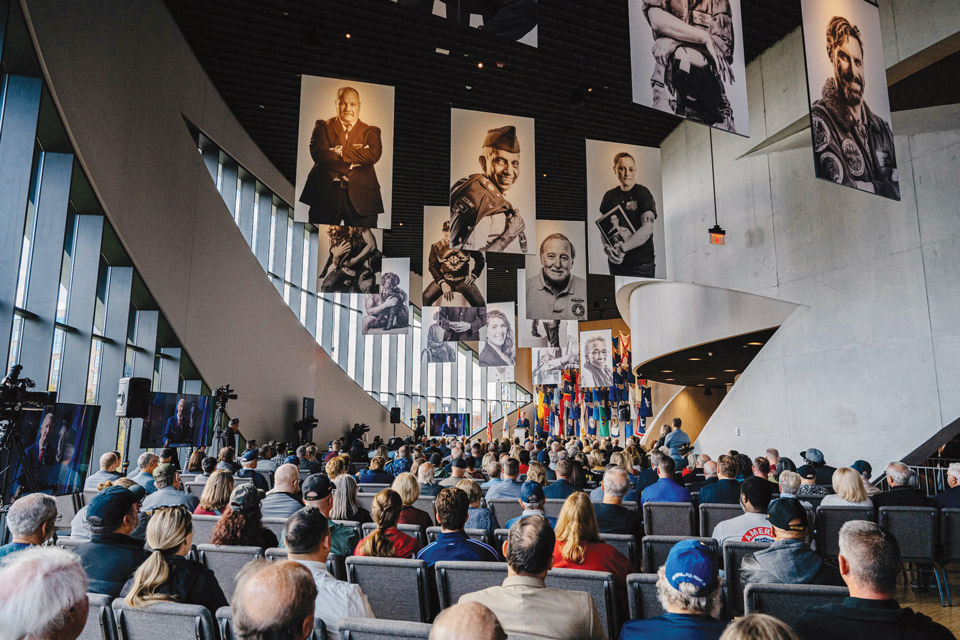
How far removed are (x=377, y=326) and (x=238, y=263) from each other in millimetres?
3948

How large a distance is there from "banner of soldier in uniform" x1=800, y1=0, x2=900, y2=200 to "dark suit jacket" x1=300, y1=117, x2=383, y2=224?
5833mm

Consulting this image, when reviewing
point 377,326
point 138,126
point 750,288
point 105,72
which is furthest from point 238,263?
point 750,288

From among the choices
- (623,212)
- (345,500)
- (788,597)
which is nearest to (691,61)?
(623,212)

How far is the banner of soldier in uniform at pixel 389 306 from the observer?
15.5 meters

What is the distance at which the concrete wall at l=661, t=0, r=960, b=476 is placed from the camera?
9.01m

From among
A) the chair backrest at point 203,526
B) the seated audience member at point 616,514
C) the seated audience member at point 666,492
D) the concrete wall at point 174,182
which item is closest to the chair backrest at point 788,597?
the seated audience member at point 616,514

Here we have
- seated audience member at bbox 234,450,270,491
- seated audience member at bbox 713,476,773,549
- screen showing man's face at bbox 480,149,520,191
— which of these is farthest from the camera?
screen showing man's face at bbox 480,149,520,191

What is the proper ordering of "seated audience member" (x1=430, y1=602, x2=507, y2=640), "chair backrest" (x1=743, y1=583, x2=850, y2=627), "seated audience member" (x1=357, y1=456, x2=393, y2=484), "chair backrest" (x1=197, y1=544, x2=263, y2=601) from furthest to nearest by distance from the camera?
1. "seated audience member" (x1=357, y1=456, x2=393, y2=484)
2. "chair backrest" (x1=197, y1=544, x2=263, y2=601)
3. "chair backrest" (x1=743, y1=583, x2=850, y2=627)
4. "seated audience member" (x1=430, y1=602, x2=507, y2=640)

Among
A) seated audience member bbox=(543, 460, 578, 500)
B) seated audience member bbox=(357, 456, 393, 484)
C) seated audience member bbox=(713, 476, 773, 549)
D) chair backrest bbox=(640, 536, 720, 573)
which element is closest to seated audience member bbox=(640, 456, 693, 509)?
seated audience member bbox=(543, 460, 578, 500)

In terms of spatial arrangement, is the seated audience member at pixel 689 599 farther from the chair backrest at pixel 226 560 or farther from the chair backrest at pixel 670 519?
the chair backrest at pixel 670 519

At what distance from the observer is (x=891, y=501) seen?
5.84 metres

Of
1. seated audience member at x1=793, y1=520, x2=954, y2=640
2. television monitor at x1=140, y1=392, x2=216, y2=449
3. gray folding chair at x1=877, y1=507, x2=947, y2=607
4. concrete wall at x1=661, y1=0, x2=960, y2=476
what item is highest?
concrete wall at x1=661, y1=0, x2=960, y2=476

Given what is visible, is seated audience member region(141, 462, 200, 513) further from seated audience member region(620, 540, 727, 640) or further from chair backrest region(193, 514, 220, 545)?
seated audience member region(620, 540, 727, 640)

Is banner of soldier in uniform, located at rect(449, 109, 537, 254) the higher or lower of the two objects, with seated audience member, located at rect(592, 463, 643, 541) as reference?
higher
